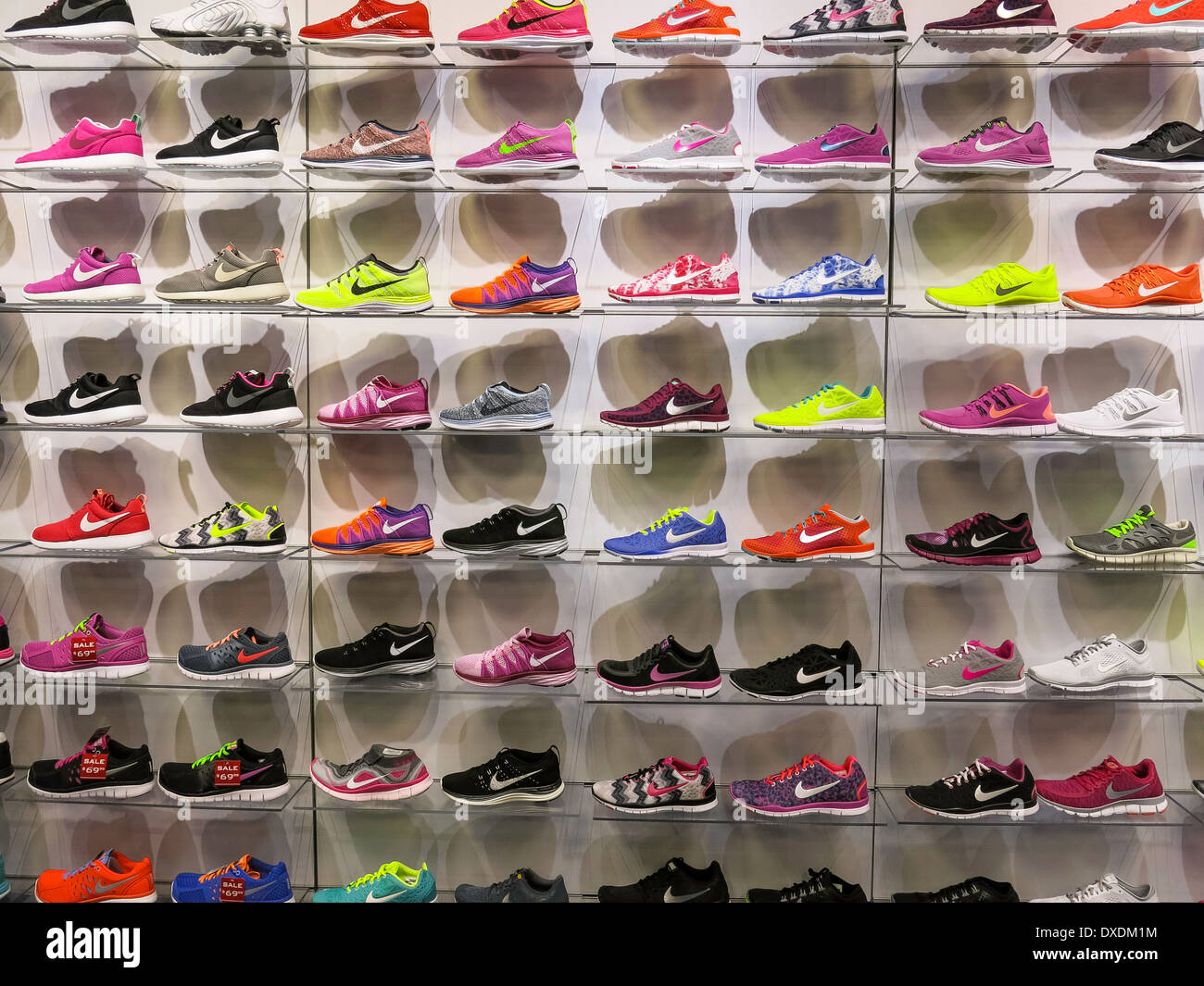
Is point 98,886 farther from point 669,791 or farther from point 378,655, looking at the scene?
point 669,791

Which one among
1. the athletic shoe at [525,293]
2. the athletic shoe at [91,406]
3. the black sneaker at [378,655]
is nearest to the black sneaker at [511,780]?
the black sneaker at [378,655]

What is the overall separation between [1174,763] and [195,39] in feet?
16.3

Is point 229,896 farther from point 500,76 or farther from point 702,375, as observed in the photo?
point 500,76

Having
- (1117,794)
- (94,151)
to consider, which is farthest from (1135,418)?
(94,151)

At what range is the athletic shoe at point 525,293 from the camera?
4.12 metres

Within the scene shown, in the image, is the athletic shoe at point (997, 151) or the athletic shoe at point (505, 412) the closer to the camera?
the athletic shoe at point (997, 151)

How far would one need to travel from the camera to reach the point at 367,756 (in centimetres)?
421

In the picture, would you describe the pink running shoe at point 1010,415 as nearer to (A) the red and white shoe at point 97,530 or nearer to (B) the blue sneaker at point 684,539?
(B) the blue sneaker at point 684,539

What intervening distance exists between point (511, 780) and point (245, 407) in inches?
71.3

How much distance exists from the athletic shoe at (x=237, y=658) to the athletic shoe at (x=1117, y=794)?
3.15 m

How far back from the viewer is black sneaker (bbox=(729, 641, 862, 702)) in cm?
415

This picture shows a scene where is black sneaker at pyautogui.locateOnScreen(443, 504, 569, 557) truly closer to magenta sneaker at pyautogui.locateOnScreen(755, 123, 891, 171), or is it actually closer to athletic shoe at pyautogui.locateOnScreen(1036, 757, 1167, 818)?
magenta sneaker at pyautogui.locateOnScreen(755, 123, 891, 171)

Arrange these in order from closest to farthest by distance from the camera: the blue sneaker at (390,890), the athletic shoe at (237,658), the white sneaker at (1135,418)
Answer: the blue sneaker at (390,890)
the white sneaker at (1135,418)
the athletic shoe at (237,658)

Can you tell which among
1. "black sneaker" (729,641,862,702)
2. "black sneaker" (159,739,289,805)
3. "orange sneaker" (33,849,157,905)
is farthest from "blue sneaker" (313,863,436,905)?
"black sneaker" (729,641,862,702)
